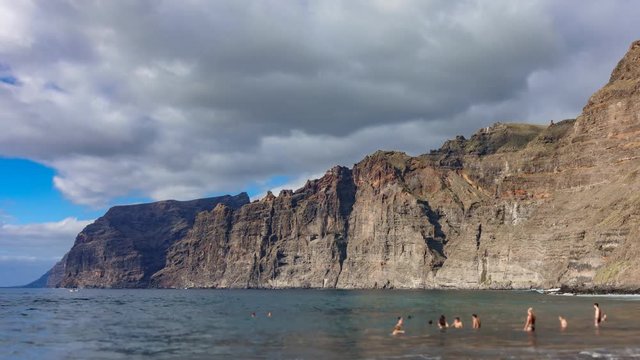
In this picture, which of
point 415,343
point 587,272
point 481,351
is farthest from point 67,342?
point 587,272

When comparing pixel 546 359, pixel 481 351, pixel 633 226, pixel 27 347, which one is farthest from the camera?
pixel 633 226

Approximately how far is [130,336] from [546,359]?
44.2 m

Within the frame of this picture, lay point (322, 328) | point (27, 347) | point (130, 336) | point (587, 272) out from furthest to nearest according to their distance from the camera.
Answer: point (587, 272), point (322, 328), point (130, 336), point (27, 347)

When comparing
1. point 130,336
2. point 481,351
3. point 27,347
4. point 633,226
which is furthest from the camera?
point 633,226

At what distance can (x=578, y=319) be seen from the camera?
70562 millimetres

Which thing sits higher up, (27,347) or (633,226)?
(633,226)

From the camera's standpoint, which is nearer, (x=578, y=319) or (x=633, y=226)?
(x=578, y=319)

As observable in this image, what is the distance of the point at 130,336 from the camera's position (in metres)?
64.1

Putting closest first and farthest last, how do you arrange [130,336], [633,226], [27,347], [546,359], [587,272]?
[546,359] < [27,347] < [130,336] < [633,226] < [587,272]

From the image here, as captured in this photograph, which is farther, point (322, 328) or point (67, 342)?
point (322, 328)

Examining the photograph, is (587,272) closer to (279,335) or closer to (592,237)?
(592,237)

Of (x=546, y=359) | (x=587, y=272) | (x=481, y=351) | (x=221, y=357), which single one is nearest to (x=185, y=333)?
(x=221, y=357)

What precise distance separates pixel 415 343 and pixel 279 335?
1700cm

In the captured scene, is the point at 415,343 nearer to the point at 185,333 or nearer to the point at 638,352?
the point at 638,352
